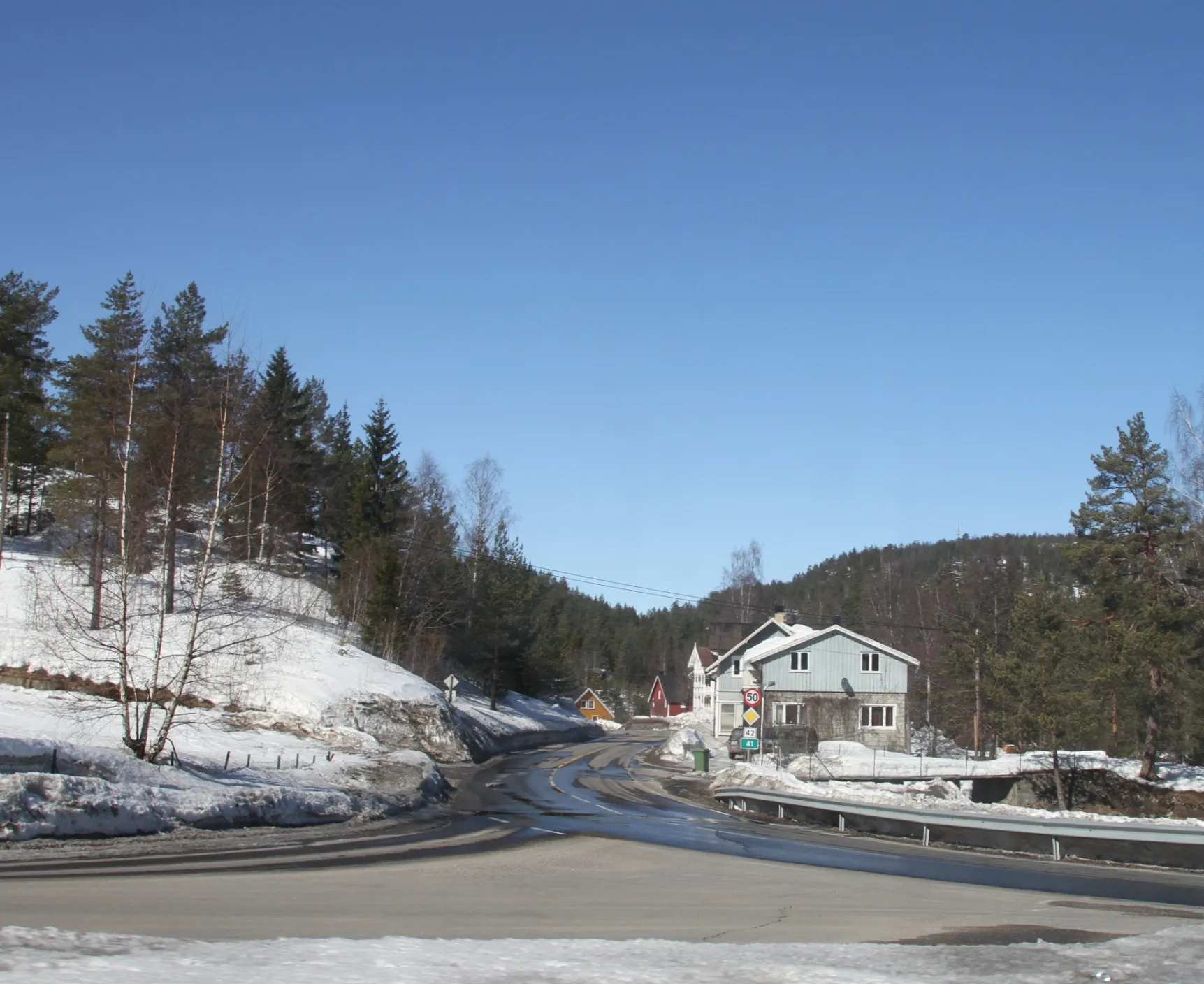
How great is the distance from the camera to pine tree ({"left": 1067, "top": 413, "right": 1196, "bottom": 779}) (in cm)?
4191

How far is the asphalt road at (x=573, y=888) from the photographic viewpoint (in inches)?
394

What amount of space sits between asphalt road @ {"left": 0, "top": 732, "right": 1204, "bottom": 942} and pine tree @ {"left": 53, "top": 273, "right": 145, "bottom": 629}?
9.92 metres

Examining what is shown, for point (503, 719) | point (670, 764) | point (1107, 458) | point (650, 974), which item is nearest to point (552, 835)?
point (650, 974)

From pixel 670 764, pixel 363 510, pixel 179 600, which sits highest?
pixel 363 510

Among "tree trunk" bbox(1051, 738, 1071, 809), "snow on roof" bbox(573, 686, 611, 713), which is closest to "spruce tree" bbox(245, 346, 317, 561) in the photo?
"tree trunk" bbox(1051, 738, 1071, 809)

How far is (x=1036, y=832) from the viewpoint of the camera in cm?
1980

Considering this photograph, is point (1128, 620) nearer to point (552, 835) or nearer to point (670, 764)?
point (670, 764)

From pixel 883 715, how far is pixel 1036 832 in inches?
1623

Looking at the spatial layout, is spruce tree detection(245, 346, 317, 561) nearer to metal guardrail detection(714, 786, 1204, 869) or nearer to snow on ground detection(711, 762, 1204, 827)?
snow on ground detection(711, 762, 1204, 827)

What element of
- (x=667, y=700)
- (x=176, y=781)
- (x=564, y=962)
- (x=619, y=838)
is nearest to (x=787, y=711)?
(x=619, y=838)

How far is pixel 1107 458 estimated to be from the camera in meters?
46.4

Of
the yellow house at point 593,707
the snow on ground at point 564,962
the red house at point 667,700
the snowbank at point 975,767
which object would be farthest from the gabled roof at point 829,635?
the red house at point 667,700

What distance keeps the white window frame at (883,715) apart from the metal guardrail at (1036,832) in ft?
118

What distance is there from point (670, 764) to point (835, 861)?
104ft
